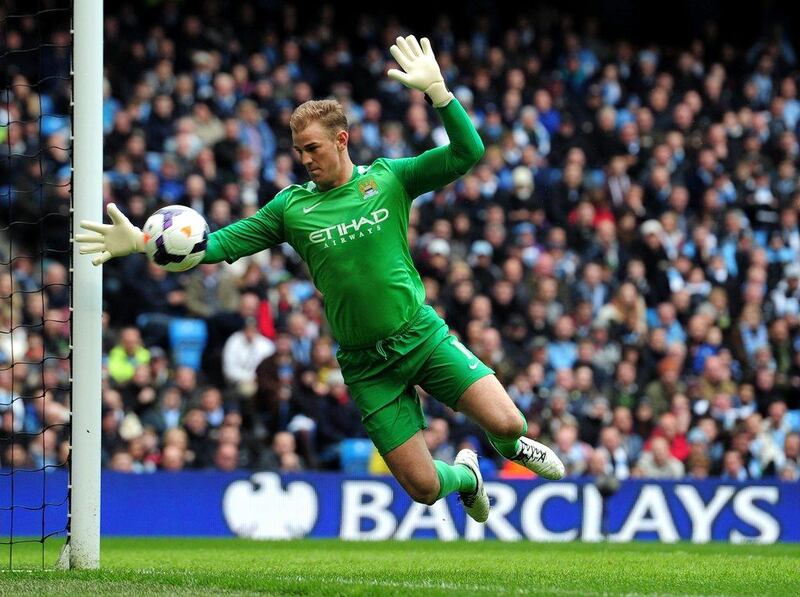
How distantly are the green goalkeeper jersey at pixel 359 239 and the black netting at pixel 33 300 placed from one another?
4.68 meters

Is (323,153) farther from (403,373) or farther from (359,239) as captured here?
(403,373)

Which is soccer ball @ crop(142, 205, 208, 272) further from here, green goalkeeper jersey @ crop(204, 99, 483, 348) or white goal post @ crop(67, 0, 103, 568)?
white goal post @ crop(67, 0, 103, 568)

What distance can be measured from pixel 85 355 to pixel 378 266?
1.97 m

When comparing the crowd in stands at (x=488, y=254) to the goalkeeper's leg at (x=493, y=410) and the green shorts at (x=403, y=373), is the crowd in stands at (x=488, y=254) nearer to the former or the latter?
the green shorts at (x=403, y=373)

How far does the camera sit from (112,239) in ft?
27.9

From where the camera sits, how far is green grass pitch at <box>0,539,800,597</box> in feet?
A: 26.0

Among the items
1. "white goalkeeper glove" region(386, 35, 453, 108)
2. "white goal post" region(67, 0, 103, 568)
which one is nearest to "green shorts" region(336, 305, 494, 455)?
"white goalkeeper glove" region(386, 35, 453, 108)

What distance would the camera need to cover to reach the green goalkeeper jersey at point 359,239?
8.63 meters

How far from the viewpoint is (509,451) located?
9.22m

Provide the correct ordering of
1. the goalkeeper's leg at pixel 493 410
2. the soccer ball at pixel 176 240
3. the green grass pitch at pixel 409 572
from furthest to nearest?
the goalkeeper's leg at pixel 493 410 < the soccer ball at pixel 176 240 < the green grass pitch at pixel 409 572

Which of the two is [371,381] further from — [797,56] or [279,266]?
[797,56]

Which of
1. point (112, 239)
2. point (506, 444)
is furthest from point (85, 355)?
point (506, 444)

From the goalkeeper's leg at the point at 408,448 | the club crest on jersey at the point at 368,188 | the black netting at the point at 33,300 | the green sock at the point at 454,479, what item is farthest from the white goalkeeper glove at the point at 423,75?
the black netting at the point at 33,300

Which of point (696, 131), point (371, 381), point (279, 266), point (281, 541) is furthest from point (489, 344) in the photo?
point (371, 381)
